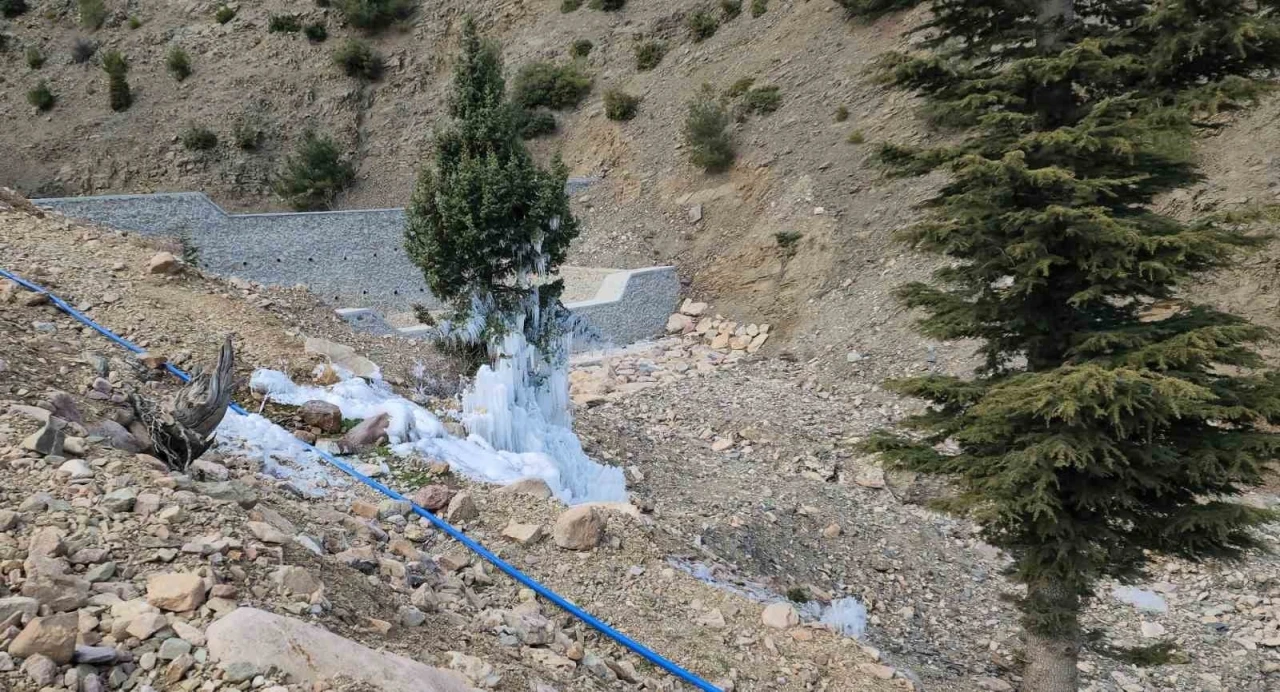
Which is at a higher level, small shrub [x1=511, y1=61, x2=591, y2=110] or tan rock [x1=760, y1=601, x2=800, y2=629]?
small shrub [x1=511, y1=61, x2=591, y2=110]

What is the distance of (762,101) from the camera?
76.9ft

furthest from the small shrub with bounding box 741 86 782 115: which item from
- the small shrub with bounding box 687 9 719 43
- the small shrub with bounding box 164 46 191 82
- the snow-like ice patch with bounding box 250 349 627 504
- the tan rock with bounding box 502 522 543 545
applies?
the small shrub with bounding box 164 46 191 82

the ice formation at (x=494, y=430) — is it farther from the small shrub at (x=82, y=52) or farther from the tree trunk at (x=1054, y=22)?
the small shrub at (x=82, y=52)

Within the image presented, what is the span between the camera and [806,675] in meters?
5.26

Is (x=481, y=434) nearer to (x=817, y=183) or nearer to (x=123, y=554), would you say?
(x=123, y=554)

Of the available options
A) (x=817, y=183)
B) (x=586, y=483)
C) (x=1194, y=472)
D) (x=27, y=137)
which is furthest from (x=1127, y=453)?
(x=27, y=137)

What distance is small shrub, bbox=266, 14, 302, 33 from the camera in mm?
32844

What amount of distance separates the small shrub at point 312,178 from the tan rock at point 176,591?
87.6 feet

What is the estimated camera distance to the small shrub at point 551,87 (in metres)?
29.2

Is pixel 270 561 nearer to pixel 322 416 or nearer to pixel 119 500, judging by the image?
pixel 119 500

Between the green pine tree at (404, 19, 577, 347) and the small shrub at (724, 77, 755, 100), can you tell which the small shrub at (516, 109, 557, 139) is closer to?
Answer: the small shrub at (724, 77, 755, 100)

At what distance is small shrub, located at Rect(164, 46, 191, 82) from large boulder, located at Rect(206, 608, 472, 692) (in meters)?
35.2

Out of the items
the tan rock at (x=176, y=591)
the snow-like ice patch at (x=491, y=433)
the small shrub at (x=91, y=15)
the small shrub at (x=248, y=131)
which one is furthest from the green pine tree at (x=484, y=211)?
the small shrub at (x=91, y=15)

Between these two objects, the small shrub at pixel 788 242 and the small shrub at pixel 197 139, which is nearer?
the small shrub at pixel 788 242
